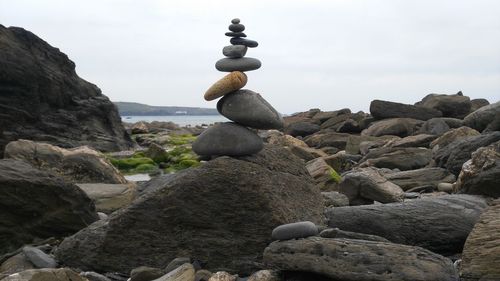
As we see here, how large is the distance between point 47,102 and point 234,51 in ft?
98.5

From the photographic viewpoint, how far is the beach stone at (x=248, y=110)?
9.52 metres

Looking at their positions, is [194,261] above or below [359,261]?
below

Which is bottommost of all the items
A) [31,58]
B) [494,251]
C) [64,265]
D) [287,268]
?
[64,265]

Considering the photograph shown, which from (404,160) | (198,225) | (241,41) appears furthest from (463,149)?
(198,225)

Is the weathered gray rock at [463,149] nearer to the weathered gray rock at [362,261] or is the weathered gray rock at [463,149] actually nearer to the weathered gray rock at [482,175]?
the weathered gray rock at [482,175]

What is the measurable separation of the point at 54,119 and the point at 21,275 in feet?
104

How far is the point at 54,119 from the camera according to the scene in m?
37.0

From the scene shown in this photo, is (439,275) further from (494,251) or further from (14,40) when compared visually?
(14,40)

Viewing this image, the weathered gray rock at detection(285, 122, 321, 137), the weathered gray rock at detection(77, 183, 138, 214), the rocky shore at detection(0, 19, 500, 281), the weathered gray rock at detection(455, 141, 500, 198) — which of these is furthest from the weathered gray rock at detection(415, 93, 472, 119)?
the weathered gray rock at detection(77, 183, 138, 214)

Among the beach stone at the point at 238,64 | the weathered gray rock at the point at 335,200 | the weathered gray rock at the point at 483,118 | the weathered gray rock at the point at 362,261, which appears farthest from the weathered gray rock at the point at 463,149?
the weathered gray rock at the point at 362,261

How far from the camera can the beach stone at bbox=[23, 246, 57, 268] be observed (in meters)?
8.43

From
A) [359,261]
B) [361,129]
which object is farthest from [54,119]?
[359,261]

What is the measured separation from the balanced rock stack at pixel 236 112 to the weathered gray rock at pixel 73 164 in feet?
21.0

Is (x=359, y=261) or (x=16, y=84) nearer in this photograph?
(x=359, y=261)
